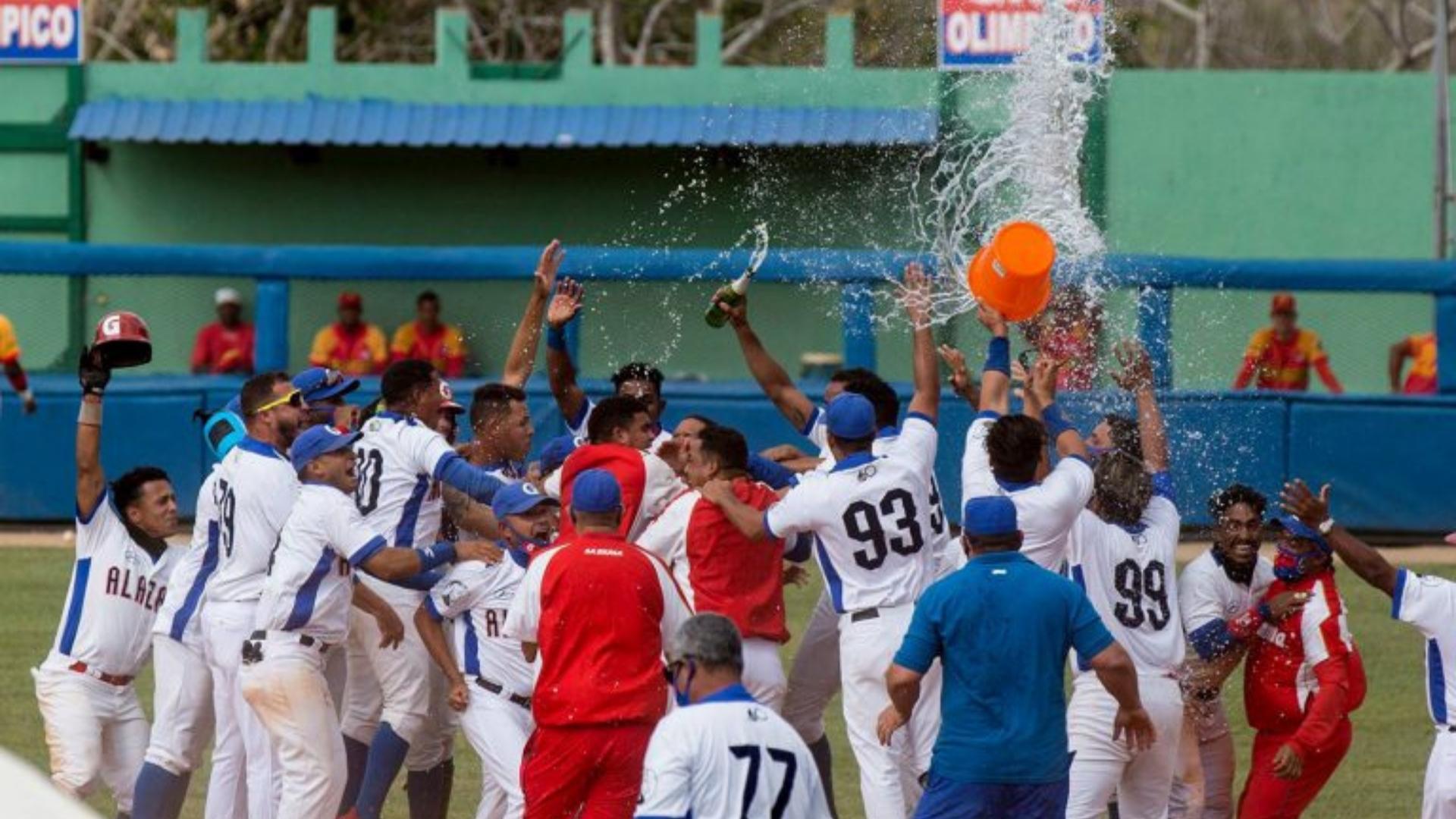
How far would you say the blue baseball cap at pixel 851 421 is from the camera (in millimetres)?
9617

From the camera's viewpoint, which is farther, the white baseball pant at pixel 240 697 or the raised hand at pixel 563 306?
the raised hand at pixel 563 306

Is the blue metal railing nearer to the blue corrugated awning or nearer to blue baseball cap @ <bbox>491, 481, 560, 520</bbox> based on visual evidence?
the blue corrugated awning

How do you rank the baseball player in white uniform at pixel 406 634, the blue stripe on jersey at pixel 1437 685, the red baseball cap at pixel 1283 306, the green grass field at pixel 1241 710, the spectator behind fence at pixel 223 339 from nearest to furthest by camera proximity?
the blue stripe on jersey at pixel 1437 685, the baseball player in white uniform at pixel 406 634, the green grass field at pixel 1241 710, the red baseball cap at pixel 1283 306, the spectator behind fence at pixel 223 339

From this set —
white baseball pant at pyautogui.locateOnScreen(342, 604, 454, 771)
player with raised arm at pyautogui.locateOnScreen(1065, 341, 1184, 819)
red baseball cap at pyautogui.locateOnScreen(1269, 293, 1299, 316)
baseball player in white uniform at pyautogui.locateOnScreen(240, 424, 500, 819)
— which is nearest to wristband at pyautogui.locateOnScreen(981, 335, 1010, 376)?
player with raised arm at pyautogui.locateOnScreen(1065, 341, 1184, 819)

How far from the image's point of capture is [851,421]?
31.5 feet

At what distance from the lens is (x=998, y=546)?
8172 millimetres

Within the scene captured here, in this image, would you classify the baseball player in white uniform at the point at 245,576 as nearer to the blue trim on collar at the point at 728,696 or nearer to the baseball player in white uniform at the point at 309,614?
the baseball player in white uniform at the point at 309,614

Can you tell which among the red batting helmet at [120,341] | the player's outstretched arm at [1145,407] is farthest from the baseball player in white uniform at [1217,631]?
the red batting helmet at [120,341]

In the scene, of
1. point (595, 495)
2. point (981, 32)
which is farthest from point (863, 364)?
point (595, 495)

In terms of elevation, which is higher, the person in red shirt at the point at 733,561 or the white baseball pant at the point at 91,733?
the person in red shirt at the point at 733,561

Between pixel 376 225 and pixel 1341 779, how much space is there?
1430 centimetres

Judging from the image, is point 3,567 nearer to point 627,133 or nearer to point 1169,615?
point 627,133

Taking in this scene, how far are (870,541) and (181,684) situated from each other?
2841 millimetres

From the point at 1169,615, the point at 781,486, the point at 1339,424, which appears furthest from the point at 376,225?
the point at 1169,615
